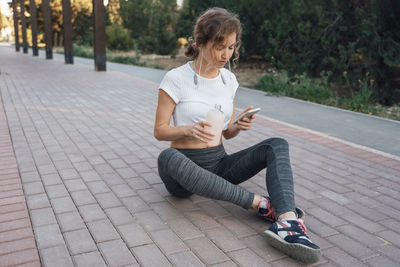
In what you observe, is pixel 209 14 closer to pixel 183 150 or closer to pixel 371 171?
pixel 183 150

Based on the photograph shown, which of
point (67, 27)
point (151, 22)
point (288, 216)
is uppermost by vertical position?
point (151, 22)

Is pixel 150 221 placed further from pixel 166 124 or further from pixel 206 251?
pixel 166 124

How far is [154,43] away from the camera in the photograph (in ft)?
70.8

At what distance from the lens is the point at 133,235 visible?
8.07ft

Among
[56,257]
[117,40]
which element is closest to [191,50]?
[56,257]

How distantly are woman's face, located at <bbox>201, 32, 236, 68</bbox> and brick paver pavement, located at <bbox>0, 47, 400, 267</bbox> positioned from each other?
1100 millimetres

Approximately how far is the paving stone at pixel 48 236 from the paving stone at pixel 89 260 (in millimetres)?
214

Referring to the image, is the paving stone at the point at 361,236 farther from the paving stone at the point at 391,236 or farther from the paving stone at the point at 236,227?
the paving stone at the point at 236,227

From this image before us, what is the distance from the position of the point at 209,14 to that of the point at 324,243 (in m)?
1.64

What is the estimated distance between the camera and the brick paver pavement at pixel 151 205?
2.28 meters

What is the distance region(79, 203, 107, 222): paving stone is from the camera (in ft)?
8.77

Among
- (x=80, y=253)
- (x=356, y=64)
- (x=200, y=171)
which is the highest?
(x=356, y=64)

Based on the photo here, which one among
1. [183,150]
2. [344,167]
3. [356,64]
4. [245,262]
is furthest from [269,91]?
[245,262]

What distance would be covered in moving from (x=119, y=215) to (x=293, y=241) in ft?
4.04
